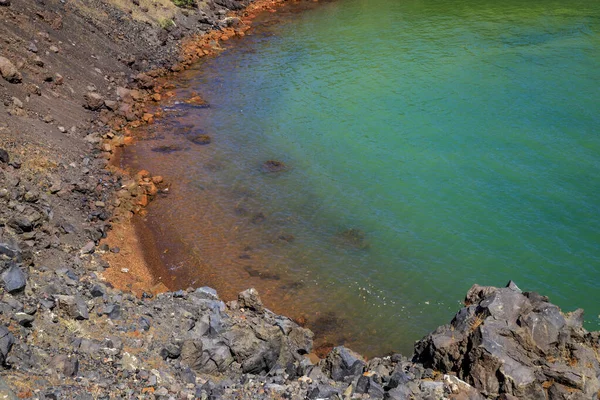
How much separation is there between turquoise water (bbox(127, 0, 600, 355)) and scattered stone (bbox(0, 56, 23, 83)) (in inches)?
235

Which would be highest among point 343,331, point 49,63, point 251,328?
point 49,63

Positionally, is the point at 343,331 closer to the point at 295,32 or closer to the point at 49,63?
the point at 49,63

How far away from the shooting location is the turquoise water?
20062 mm

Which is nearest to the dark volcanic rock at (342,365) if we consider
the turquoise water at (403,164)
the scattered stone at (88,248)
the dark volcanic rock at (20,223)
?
the turquoise water at (403,164)

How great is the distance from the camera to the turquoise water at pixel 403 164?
20.1 meters

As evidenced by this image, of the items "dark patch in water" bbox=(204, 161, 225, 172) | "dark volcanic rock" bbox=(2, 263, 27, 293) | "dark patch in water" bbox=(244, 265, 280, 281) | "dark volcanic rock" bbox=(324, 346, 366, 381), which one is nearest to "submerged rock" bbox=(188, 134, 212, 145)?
"dark patch in water" bbox=(204, 161, 225, 172)

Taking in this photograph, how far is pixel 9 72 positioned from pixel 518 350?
22418 mm

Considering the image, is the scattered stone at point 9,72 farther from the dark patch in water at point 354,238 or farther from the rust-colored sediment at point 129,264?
the dark patch in water at point 354,238

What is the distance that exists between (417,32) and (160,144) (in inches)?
886

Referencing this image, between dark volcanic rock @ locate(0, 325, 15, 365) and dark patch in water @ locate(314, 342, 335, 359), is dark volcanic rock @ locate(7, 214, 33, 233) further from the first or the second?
dark patch in water @ locate(314, 342, 335, 359)

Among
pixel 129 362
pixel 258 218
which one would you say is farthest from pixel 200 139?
pixel 129 362

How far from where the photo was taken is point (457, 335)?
14.4 m

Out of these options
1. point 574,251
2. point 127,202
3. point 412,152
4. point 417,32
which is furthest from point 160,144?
point 417,32

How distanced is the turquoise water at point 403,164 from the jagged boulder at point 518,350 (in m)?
3.61
